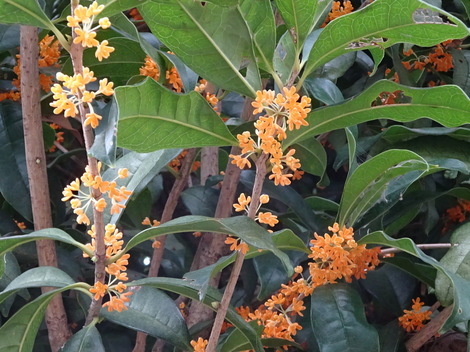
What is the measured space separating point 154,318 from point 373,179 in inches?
15.1

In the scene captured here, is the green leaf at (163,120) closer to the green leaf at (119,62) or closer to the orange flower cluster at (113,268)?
the orange flower cluster at (113,268)

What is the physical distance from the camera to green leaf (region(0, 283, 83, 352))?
0.98 meters

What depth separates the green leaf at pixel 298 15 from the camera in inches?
35.8

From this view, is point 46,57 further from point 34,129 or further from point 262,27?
point 262,27

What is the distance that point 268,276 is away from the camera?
3.72 ft

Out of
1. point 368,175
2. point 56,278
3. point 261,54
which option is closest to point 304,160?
point 368,175

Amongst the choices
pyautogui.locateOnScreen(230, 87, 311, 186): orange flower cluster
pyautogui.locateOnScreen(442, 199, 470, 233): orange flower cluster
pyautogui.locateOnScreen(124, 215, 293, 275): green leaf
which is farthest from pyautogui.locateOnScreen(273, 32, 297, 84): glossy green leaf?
pyautogui.locateOnScreen(442, 199, 470, 233): orange flower cluster

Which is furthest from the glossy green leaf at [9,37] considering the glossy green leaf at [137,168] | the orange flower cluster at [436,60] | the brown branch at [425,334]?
the brown branch at [425,334]

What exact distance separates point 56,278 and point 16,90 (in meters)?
0.54

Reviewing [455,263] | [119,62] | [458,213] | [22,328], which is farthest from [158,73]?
[458,213]

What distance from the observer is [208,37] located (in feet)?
2.91

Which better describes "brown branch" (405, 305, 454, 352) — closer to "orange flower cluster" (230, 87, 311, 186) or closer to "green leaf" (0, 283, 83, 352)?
"orange flower cluster" (230, 87, 311, 186)

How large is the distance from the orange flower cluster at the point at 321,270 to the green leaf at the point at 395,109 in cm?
15

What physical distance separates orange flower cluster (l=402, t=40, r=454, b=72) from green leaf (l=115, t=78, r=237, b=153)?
2.02ft
